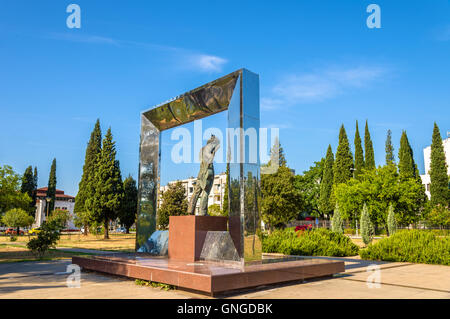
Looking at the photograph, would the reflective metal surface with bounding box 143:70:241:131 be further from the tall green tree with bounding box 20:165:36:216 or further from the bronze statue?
the tall green tree with bounding box 20:165:36:216

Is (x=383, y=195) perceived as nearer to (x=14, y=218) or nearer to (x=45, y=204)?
(x=14, y=218)

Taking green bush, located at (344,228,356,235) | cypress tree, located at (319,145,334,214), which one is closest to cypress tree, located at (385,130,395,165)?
cypress tree, located at (319,145,334,214)

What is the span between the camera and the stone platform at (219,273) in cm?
628

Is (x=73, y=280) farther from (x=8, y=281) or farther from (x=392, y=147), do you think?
(x=392, y=147)

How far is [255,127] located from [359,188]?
28706mm

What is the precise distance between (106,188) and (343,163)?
92.5ft

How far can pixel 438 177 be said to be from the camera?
139 feet

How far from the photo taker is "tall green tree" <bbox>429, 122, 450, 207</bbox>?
4181 cm

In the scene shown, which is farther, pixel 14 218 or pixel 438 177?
pixel 438 177

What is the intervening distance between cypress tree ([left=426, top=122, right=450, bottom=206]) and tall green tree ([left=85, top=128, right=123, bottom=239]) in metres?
35.5

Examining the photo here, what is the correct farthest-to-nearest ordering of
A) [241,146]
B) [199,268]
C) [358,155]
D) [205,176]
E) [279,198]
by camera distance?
[358,155] < [279,198] < [205,176] < [241,146] < [199,268]

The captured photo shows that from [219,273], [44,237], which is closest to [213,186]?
[44,237]

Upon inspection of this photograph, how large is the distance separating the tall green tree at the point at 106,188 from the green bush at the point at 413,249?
87.3ft
